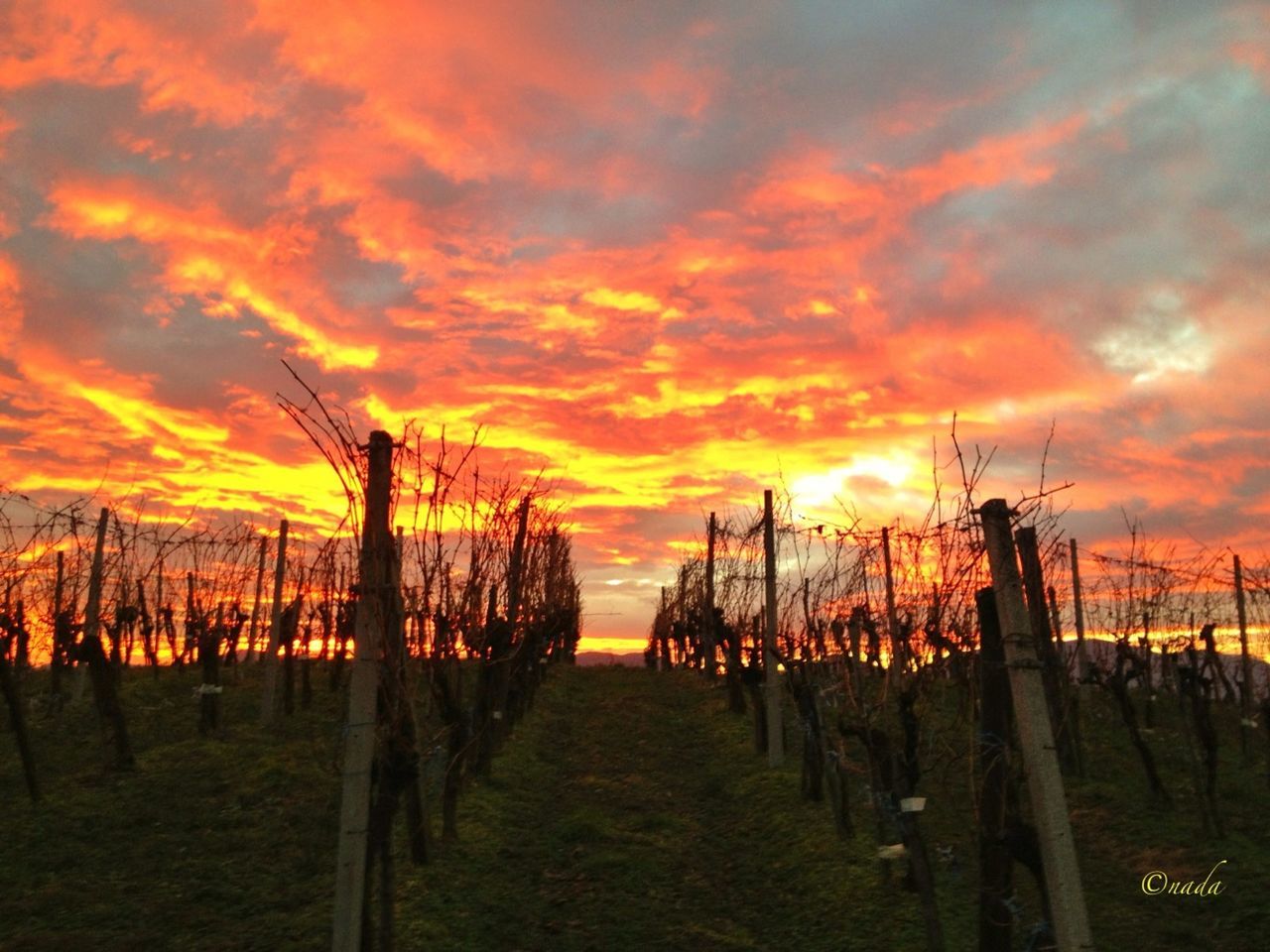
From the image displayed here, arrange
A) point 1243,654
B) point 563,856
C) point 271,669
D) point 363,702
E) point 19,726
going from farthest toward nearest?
point 1243,654 → point 271,669 → point 19,726 → point 563,856 → point 363,702

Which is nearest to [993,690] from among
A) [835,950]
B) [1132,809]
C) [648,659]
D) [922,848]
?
[922,848]

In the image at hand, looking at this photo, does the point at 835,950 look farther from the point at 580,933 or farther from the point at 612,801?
the point at 612,801

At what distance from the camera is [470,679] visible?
2253 cm

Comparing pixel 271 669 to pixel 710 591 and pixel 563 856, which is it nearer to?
pixel 563 856

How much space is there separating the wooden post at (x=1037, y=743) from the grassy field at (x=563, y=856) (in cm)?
63

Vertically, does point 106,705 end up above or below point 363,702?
below

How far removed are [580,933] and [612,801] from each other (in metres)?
4.98

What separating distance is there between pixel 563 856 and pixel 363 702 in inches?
198

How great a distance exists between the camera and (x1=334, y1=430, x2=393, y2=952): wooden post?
19.1 feet

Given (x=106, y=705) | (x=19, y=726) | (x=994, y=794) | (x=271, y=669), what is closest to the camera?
(x=994, y=794)

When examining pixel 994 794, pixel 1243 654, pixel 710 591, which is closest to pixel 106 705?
pixel 994 794

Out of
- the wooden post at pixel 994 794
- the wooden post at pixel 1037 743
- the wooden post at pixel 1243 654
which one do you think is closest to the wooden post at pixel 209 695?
the wooden post at pixel 994 794

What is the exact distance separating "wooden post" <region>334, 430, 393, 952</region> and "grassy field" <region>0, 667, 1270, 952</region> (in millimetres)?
1680

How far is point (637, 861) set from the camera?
9.88 meters
